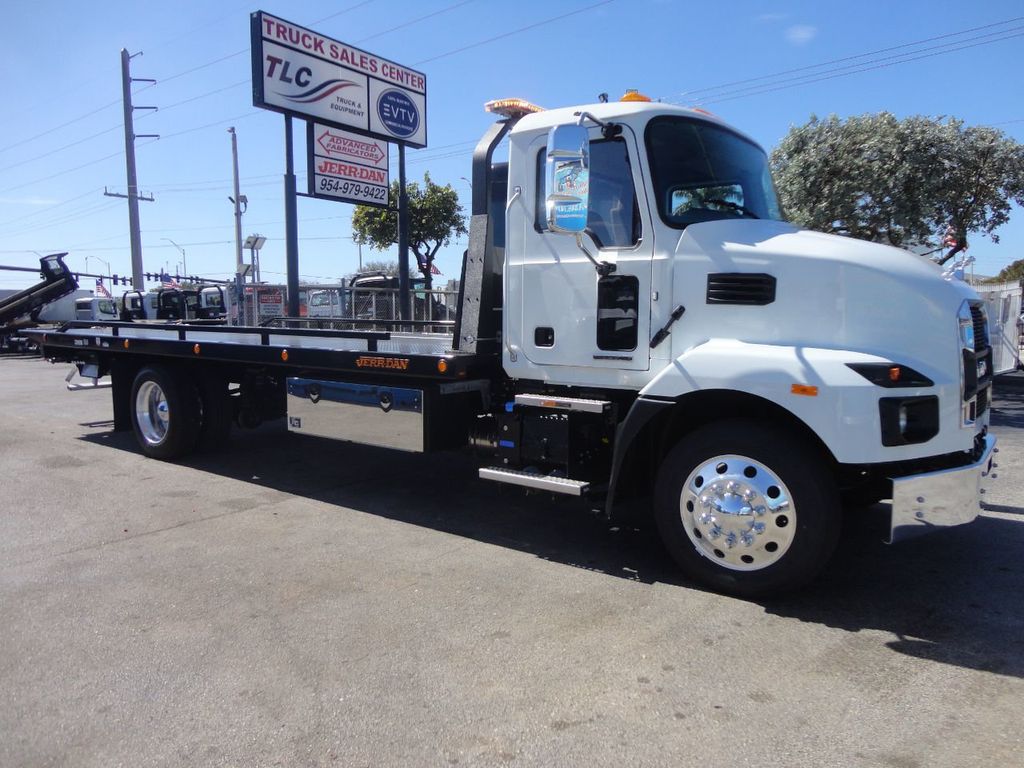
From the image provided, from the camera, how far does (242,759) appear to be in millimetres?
2689

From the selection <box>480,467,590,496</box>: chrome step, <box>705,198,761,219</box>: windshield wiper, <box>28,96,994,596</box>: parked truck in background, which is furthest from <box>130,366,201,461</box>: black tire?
<box>705,198,761,219</box>: windshield wiper

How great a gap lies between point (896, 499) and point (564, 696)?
192 cm

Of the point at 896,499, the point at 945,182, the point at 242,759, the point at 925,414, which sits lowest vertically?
the point at 242,759

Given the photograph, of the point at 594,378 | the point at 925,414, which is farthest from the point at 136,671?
the point at 925,414

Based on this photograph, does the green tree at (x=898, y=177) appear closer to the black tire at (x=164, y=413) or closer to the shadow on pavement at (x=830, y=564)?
the shadow on pavement at (x=830, y=564)

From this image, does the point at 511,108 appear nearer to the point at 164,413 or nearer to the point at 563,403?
the point at 563,403

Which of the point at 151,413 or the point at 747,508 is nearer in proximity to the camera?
the point at 747,508

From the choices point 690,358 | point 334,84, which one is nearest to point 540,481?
point 690,358

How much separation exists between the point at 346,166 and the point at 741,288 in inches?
438

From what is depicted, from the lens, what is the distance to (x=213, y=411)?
25.7ft

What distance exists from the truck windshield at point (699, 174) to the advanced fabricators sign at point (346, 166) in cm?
1001

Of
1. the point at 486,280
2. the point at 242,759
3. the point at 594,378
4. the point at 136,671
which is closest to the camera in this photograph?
the point at 242,759

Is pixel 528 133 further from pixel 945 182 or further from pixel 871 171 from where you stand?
pixel 945 182

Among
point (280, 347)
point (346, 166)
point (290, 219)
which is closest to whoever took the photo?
point (280, 347)
